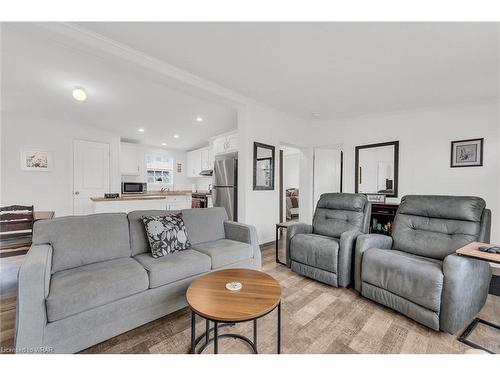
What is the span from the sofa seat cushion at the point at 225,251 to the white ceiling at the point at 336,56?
76.3 inches

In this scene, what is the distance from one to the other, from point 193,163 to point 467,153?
6.07 meters

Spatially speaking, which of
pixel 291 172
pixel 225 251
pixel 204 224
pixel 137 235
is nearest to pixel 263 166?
pixel 204 224

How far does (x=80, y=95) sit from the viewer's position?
2.73m

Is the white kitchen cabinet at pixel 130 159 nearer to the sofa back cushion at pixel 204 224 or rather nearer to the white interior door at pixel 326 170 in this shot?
the sofa back cushion at pixel 204 224

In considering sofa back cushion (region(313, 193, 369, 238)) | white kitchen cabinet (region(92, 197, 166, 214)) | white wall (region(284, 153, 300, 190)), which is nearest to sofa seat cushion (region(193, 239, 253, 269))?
sofa back cushion (region(313, 193, 369, 238))

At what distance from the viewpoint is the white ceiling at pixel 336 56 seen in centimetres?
175

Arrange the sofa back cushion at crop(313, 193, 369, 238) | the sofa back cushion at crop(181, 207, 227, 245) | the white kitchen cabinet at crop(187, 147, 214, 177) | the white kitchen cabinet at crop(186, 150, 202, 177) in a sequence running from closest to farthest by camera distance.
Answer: the sofa back cushion at crop(181, 207, 227, 245), the sofa back cushion at crop(313, 193, 369, 238), the white kitchen cabinet at crop(187, 147, 214, 177), the white kitchen cabinet at crop(186, 150, 202, 177)

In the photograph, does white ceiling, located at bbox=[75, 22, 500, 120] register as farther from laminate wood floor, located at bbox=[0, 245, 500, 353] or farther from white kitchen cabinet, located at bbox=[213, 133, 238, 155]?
laminate wood floor, located at bbox=[0, 245, 500, 353]

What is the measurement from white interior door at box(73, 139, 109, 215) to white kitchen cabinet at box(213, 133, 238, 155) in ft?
8.29

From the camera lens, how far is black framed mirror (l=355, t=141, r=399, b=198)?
364cm

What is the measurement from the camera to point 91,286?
4.61ft

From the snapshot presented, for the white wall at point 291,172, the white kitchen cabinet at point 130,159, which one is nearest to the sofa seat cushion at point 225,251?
the white kitchen cabinet at point 130,159

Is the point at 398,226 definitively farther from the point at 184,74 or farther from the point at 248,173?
the point at 184,74

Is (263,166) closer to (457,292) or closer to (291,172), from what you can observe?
(457,292)
